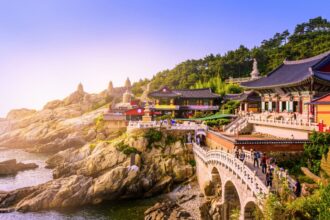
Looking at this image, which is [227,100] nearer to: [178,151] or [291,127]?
[178,151]

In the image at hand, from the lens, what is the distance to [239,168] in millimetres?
20781

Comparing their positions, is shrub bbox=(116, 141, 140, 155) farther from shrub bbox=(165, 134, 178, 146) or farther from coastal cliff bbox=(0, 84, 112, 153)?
coastal cliff bbox=(0, 84, 112, 153)

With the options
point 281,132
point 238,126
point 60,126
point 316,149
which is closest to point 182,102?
point 238,126

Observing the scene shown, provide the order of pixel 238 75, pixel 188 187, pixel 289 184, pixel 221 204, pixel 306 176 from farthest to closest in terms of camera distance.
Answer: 1. pixel 238 75
2. pixel 188 187
3. pixel 221 204
4. pixel 306 176
5. pixel 289 184

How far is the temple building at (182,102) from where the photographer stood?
62062 millimetres

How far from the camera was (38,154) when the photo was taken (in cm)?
6191

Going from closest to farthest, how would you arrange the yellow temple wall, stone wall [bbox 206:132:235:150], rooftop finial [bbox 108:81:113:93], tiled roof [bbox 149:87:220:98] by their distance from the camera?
the yellow temple wall < stone wall [bbox 206:132:235:150] < tiled roof [bbox 149:87:220:98] < rooftop finial [bbox 108:81:113:93]

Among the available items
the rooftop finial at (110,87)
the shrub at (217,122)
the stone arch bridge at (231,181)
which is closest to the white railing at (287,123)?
the shrub at (217,122)

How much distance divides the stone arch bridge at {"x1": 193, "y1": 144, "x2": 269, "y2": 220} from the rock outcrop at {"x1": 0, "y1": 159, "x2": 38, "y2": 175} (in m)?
30.6

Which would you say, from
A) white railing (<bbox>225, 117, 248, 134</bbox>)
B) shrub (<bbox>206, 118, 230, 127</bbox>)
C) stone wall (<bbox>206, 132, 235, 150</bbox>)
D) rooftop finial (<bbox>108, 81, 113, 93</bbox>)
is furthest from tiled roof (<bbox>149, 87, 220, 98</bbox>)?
rooftop finial (<bbox>108, 81, 113, 93</bbox>)

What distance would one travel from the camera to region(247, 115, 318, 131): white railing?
27466 mm

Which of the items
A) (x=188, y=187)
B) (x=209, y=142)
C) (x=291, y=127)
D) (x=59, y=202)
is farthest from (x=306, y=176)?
(x=59, y=202)

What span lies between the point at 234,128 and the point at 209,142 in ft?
14.6

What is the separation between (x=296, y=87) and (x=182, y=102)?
32.4 meters
